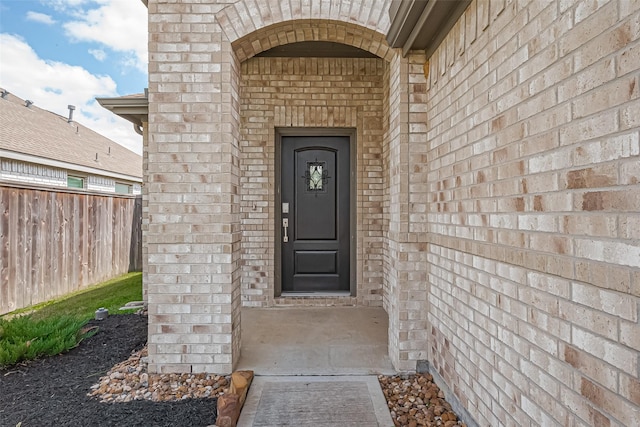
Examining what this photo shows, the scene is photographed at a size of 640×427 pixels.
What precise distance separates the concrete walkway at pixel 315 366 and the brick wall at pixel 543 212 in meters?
0.65

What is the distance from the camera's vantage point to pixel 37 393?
8.22ft

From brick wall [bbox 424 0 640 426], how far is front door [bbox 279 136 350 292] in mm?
2263

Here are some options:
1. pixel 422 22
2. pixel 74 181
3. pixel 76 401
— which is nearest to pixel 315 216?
pixel 422 22

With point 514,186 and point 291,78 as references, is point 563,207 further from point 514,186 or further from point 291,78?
point 291,78

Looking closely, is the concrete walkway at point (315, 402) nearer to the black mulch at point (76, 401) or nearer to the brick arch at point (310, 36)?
the black mulch at point (76, 401)

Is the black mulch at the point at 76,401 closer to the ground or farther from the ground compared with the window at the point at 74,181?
closer to the ground

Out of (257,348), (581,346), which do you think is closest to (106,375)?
(257,348)

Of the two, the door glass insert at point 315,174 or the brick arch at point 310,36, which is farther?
the door glass insert at point 315,174

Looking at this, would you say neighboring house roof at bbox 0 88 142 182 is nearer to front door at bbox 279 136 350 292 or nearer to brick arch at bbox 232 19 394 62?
front door at bbox 279 136 350 292

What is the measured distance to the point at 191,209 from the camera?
2760 millimetres

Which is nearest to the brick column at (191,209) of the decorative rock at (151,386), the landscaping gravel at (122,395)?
the decorative rock at (151,386)

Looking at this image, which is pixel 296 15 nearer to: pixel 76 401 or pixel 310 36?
pixel 310 36

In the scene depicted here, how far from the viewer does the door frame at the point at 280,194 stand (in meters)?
4.50

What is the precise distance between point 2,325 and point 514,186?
415 cm
